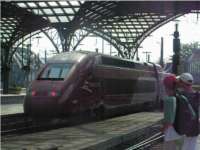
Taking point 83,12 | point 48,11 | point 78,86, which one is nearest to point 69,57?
point 78,86

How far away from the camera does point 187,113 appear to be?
7.61 metres

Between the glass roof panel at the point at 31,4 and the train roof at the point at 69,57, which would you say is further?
the glass roof panel at the point at 31,4

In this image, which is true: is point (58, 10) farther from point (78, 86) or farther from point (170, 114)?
point (170, 114)

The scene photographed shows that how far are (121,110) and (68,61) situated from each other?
6012mm

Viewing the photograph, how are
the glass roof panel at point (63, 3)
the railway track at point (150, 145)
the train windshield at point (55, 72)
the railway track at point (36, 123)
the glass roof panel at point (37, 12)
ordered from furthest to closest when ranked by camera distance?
the glass roof panel at point (37, 12)
the glass roof panel at point (63, 3)
the train windshield at point (55, 72)
the railway track at point (36, 123)
the railway track at point (150, 145)

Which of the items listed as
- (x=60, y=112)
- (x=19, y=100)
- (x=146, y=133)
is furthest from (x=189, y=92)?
(x=19, y=100)

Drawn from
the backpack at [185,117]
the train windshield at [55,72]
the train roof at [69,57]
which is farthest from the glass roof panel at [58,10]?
the backpack at [185,117]

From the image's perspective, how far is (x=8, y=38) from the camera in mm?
70625

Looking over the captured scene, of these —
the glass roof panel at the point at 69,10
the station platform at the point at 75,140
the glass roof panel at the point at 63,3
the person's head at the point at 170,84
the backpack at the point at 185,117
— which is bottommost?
the station platform at the point at 75,140

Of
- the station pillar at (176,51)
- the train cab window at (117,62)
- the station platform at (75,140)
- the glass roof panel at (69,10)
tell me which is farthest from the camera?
the glass roof panel at (69,10)

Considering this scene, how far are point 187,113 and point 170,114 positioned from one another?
0.24 meters

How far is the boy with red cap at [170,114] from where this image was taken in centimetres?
758

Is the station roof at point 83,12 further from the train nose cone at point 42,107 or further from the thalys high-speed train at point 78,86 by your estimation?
the train nose cone at point 42,107

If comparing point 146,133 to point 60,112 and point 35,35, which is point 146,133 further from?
point 35,35
